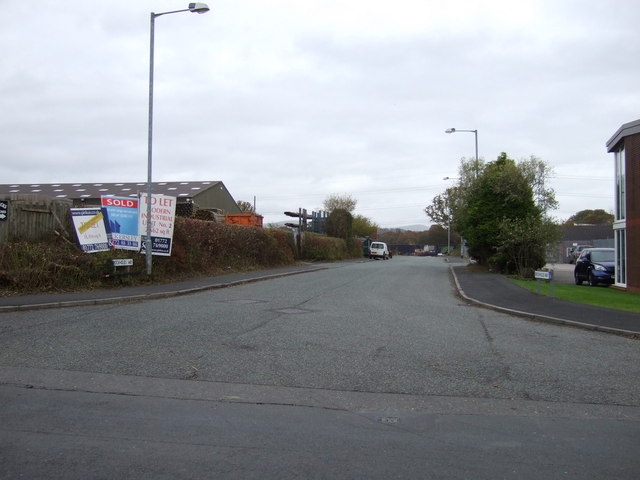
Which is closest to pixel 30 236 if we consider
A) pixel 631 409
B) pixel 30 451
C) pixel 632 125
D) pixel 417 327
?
pixel 417 327

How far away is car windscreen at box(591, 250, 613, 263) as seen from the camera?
77.3 feet

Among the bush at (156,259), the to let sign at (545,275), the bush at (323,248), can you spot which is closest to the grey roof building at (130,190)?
the bush at (323,248)

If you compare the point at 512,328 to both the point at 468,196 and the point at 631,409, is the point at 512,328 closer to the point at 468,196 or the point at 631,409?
the point at 631,409

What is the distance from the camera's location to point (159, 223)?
18312mm

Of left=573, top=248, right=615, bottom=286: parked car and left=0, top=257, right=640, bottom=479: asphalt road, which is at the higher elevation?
left=573, top=248, right=615, bottom=286: parked car

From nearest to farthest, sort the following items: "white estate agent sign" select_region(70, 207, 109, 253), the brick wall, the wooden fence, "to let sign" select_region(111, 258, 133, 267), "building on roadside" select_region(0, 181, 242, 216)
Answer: the wooden fence
"to let sign" select_region(111, 258, 133, 267)
"white estate agent sign" select_region(70, 207, 109, 253)
the brick wall
"building on roadside" select_region(0, 181, 242, 216)

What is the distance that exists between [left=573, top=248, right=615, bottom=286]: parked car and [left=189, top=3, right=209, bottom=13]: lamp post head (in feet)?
62.0

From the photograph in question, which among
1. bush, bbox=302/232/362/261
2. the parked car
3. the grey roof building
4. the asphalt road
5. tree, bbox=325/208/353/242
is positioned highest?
the grey roof building

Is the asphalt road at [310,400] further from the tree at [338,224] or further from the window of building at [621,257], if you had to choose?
the tree at [338,224]

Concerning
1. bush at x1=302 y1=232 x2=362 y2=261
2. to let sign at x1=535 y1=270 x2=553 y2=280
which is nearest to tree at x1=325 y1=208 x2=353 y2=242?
bush at x1=302 y1=232 x2=362 y2=261

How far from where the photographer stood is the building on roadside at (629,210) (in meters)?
19.6

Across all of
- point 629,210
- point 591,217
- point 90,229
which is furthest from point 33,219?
point 591,217

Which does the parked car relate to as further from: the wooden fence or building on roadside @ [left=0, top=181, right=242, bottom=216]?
building on roadside @ [left=0, top=181, right=242, bottom=216]

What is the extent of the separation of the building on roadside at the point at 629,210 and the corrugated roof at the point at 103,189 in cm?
3118
